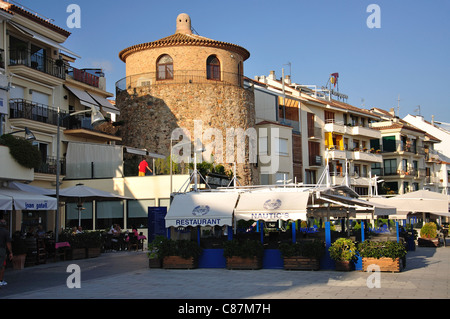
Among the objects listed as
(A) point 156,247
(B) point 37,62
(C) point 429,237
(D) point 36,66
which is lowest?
(C) point 429,237

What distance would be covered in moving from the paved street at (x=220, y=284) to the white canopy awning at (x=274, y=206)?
167 centimetres

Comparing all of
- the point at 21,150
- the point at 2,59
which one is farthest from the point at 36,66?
the point at 21,150

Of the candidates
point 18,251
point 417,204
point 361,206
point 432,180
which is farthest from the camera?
point 432,180

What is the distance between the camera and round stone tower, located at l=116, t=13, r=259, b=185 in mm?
39406

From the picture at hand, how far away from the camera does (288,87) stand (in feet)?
189

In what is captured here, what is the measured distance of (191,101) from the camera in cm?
3956

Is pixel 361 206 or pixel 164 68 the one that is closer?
pixel 361 206

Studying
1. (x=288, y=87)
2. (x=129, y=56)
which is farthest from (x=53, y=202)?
(x=288, y=87)

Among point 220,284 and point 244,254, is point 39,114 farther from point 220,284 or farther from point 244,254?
point 220,284

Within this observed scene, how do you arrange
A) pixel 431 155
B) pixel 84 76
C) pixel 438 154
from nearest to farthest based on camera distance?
pixel 84 76, pixel 431 155, pixel 438 154

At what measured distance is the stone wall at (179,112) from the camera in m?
39.4

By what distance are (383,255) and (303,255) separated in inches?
92.0
